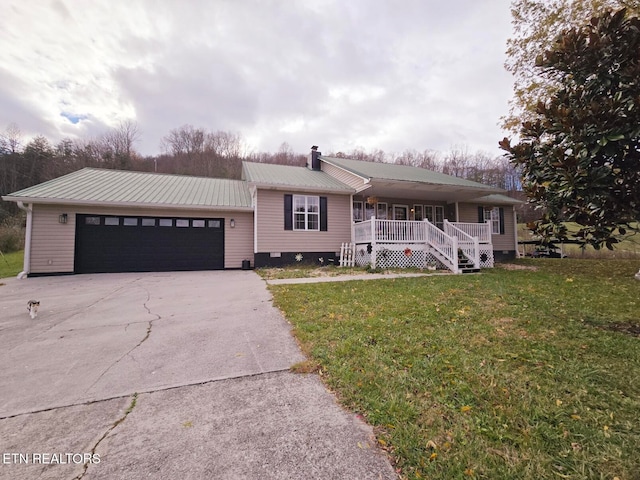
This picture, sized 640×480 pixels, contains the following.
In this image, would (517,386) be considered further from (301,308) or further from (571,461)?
(301,308)

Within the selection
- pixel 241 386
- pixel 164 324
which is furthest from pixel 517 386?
pixel 164 324

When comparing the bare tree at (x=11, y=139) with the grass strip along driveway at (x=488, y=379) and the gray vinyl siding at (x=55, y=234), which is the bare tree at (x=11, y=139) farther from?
the grass strip along driveway at (x=488, y=379)

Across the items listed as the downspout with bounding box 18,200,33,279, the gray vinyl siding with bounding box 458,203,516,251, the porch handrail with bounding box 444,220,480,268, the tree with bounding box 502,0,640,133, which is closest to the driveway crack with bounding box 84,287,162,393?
the downspout with bounding box 18,200,33,279

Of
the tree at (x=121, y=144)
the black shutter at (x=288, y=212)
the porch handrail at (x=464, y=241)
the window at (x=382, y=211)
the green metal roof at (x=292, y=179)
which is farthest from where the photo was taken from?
the tree at (x=121, y=144)

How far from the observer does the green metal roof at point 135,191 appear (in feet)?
34.0

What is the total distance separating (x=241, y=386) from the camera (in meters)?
2.61

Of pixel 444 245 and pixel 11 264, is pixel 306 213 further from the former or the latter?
pixel 11 264

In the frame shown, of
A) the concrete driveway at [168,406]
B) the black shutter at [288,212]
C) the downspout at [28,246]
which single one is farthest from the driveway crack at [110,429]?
the downspout at [28,246]

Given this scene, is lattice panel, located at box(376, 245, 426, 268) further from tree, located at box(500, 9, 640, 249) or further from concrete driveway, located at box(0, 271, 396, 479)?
tree, located at box(500, 9, 640, 249)

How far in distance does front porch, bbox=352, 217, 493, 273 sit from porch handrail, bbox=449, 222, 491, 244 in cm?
44

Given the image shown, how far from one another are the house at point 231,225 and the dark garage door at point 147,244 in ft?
0.12

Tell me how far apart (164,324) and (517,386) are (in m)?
4.77

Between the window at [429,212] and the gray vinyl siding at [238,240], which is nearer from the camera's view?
the gray vinyl siding at [238,240]

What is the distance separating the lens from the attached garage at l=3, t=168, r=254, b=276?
10273 mm
